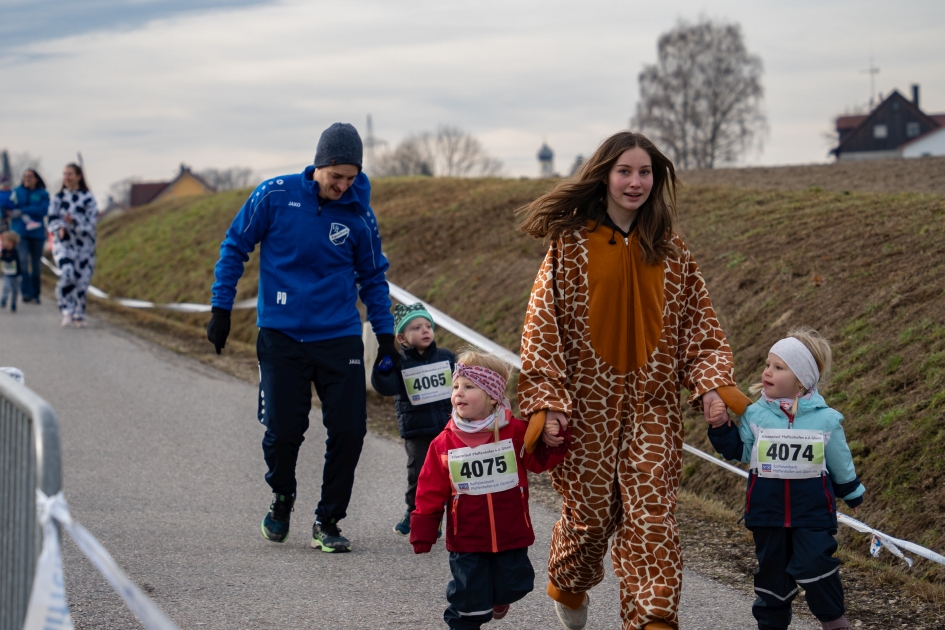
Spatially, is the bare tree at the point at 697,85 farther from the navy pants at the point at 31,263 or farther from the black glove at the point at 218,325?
the black glove at the point at 218,325

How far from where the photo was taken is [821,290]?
8.36 metres

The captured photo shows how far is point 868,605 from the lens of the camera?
15.9 ft

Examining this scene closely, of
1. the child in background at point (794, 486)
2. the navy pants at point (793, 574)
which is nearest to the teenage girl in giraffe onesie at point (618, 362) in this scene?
the child in background at point (794, 486)

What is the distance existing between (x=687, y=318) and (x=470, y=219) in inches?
497

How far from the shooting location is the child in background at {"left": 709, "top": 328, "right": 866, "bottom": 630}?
4055 mm

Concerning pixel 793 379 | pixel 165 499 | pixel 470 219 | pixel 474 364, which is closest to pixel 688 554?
pixel 793 379

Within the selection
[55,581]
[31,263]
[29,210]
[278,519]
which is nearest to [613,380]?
[55,581]

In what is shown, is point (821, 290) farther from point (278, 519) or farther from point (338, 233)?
point (278, 519)

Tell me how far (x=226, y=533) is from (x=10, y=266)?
12.6 m

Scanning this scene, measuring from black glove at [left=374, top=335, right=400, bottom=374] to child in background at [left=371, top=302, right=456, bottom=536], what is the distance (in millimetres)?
31

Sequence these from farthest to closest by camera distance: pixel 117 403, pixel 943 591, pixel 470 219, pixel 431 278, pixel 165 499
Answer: pixel 470 219 < pixel 431 278 < pixel 117 403 < pixel 165 499 < pixel 943 591

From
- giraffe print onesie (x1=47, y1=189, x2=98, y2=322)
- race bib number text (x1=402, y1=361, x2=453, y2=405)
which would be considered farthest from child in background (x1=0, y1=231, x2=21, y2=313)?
race bib number text (x1=402, y1=361, x2=453, y2=405)

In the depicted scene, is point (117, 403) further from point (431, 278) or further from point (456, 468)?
point (456, 468)

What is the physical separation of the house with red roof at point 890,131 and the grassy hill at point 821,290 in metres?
61.5
